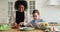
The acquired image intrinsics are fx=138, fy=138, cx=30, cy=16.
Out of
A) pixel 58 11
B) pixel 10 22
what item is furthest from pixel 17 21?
pixel 58 11

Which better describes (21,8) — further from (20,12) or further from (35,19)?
(35,19)

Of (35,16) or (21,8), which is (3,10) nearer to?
(21,8)

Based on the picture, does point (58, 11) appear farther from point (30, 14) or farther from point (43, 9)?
point (30, 14)

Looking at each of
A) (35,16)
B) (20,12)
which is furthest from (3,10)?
(35,16)

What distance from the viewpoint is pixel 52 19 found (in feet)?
6.93

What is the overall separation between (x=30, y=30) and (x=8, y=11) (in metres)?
0.76

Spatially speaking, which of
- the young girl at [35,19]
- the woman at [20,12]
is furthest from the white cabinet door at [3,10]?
the young girl at [35,19]

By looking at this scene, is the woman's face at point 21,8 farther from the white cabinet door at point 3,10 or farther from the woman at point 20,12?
the white cabinet door at point 3,10

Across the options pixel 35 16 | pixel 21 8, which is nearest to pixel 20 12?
pixel 21 8

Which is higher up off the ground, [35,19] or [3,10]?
[3,10]

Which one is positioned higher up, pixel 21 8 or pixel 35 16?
pixel 21 8

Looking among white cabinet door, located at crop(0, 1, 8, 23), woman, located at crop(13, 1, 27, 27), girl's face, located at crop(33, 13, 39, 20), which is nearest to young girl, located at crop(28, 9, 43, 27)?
girl's face, located at crop(33, 13, 39, 20)

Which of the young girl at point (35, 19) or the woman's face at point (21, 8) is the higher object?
the woman's face at point (21, 8)

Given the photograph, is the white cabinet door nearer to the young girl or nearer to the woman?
the woman
